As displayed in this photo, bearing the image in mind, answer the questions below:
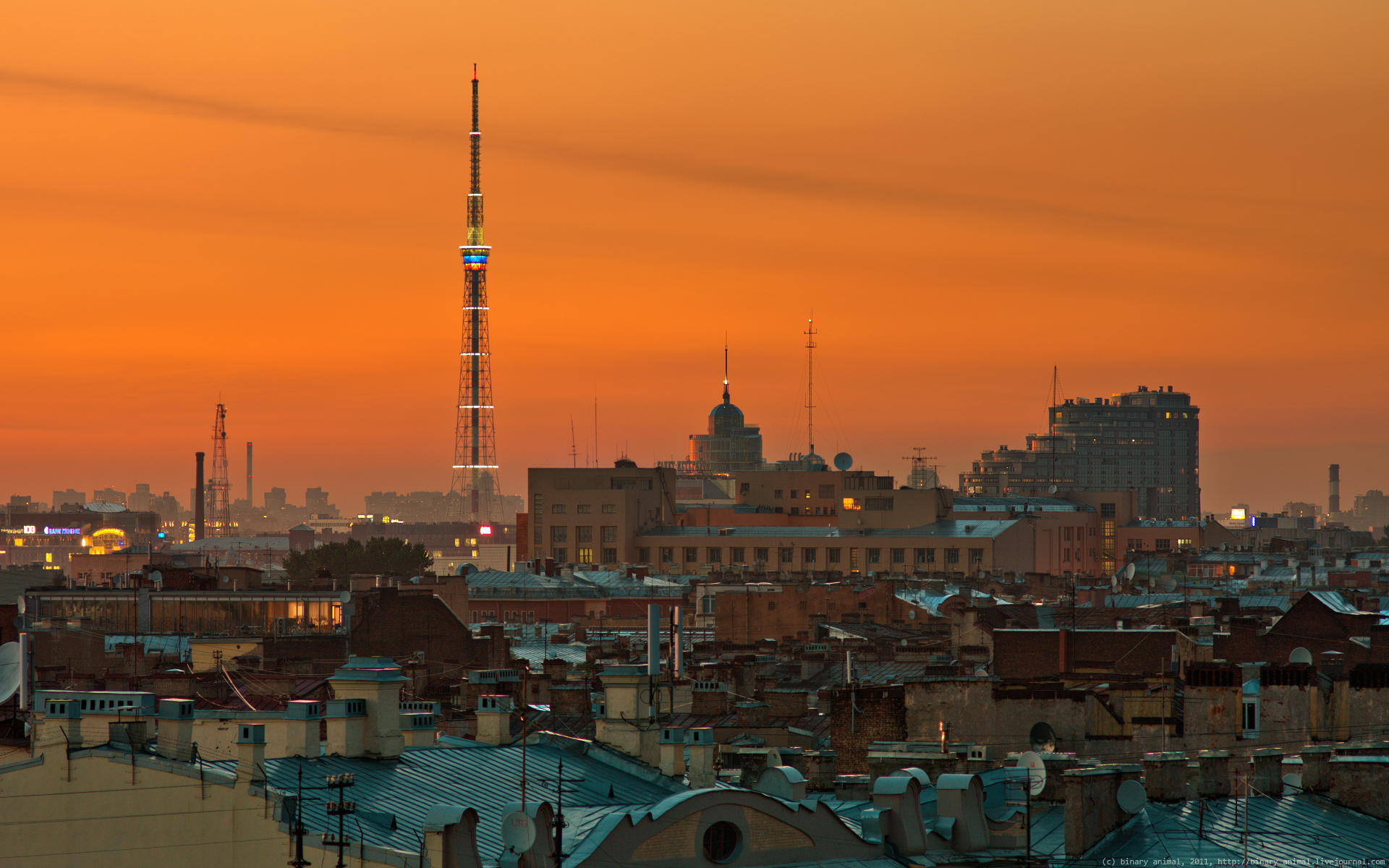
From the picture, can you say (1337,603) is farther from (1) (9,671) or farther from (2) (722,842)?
Answer: (1) (9,671)

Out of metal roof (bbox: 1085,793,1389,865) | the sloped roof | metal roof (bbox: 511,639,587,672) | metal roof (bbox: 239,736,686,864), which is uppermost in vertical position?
the sloped roof

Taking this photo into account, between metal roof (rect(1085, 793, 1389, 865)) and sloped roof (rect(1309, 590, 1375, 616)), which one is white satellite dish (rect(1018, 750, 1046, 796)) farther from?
sloped roof (rect(1309, 590, 1375, 616))

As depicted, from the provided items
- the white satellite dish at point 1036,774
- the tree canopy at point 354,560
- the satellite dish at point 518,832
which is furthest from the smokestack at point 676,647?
the tree canopy at point 354,560

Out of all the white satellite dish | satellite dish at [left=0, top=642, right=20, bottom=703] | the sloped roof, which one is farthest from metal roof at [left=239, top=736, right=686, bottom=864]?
the sloped roof

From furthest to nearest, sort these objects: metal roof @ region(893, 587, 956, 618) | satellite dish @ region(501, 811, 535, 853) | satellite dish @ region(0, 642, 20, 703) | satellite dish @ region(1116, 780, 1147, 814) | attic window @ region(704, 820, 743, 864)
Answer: metal roof @ region(893, 587, 956, 618) → satellite dish @ region(1116, 780, 1147, 814) → satellite dish @ region(0, 642, 20, 703) → attic window @ region(704, 820, 743, 864) → satellite dish @ region(501, 811, 535, 853)

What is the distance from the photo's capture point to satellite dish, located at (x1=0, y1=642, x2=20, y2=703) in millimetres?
25484

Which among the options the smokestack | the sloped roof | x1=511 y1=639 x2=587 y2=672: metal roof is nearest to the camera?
the smokestack

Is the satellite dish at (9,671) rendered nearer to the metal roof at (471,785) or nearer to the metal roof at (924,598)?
the metal roof at (471,785)

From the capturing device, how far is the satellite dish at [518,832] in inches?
870

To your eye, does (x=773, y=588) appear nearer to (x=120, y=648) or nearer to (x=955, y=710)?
(x=120, y=648)

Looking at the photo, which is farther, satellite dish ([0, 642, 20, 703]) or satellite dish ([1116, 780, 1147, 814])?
satellite dish ([1116, 780, 1147, 814])

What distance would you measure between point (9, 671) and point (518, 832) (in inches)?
301

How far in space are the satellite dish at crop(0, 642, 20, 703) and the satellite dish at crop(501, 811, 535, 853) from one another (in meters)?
6.78

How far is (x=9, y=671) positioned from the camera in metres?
26.2
